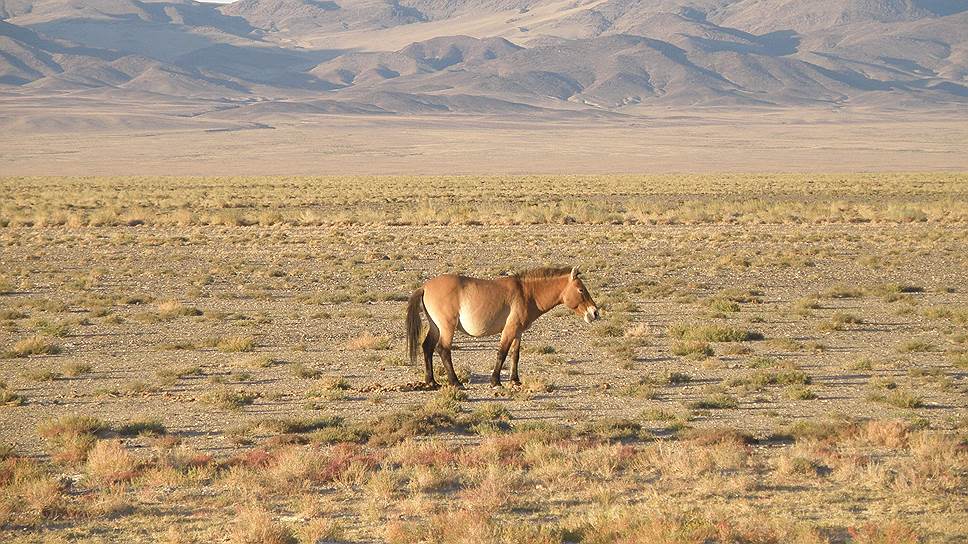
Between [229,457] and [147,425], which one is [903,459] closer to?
[229,457]

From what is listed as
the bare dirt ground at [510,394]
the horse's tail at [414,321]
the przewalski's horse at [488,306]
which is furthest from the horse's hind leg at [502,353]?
the horse's tail at [414,321]

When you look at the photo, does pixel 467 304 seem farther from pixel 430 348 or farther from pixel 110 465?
pixel 110 465

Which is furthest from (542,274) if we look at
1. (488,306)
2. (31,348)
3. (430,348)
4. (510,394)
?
(31,348)

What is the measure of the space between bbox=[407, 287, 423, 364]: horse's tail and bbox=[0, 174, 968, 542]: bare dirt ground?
20.7 inches

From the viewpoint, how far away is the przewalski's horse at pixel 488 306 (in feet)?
42.9

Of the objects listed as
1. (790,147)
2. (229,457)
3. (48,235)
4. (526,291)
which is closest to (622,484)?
(229,457)

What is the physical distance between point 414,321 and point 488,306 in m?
0.82

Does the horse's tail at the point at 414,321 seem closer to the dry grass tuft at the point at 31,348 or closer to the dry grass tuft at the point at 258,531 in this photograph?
the dry grass tuft at the point at 258,531

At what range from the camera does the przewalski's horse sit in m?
13.1

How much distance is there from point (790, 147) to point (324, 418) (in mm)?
132997

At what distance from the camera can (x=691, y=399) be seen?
13.1 meters

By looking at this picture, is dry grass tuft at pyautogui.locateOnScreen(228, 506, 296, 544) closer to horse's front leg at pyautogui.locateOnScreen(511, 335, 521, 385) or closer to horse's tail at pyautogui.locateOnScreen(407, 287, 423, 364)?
horse's tail at pyautogui.locateOnScreen(407, 287, 423, 364)

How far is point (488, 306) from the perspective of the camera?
13.1m

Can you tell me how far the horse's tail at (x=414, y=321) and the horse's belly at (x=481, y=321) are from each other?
499mm
